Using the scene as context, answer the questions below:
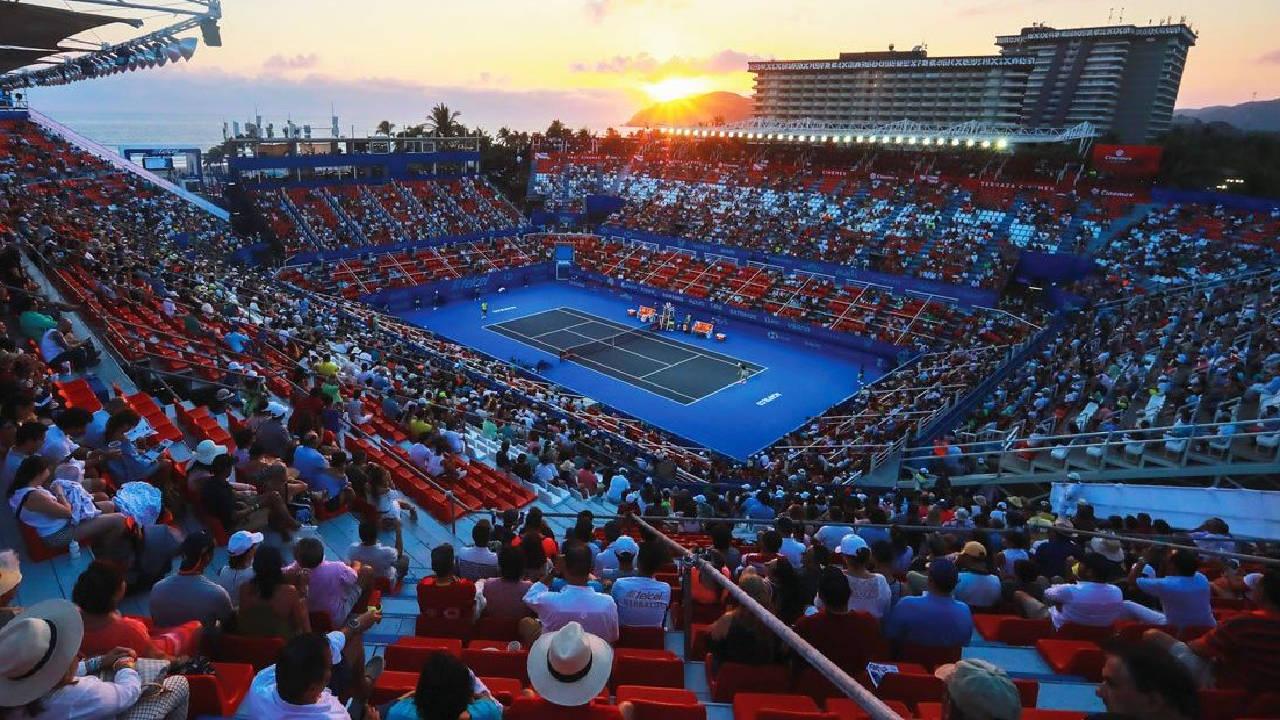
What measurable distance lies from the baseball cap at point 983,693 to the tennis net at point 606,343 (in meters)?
31.4

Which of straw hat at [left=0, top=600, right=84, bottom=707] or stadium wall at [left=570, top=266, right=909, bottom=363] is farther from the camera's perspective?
stadium wall at [left=570, top=266, right=909, bottom=363]

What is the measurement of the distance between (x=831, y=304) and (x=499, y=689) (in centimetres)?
3709

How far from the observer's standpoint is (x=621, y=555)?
22.2ft

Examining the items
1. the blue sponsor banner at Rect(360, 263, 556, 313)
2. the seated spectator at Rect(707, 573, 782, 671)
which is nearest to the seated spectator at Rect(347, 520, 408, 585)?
the seated spectator at Rect(707, 573, 782, 671)

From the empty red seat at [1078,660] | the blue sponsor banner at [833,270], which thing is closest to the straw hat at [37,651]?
the empty red seat at [1078,660]

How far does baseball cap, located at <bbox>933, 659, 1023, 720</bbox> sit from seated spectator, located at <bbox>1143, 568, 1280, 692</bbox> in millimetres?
2277

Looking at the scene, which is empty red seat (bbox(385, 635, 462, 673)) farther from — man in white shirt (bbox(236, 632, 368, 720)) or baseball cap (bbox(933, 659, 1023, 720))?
baseball cap (bbox(933, 659, 1023, 720))

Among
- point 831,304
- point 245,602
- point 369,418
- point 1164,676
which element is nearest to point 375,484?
point 245,602

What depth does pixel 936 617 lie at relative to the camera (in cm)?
511

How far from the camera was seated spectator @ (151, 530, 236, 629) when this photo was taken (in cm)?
461

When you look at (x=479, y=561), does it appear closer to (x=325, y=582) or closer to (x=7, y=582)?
(x=325, y=582)

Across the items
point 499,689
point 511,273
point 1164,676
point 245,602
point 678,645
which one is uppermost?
point 1164,676

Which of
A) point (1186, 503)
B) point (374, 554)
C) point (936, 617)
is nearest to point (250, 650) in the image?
point (374, 554)

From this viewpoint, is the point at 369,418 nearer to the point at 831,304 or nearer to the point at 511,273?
the point at 831,304
